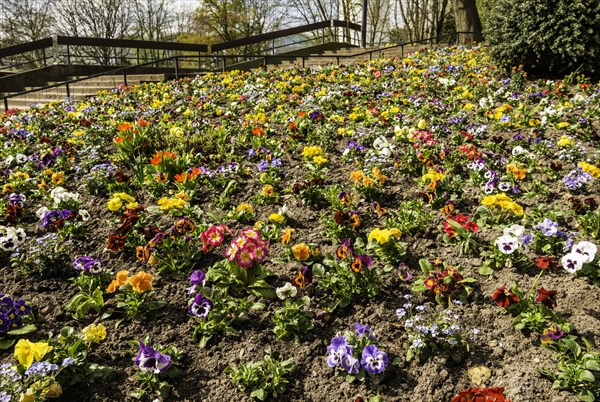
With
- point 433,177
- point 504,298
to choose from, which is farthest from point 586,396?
point 433,177

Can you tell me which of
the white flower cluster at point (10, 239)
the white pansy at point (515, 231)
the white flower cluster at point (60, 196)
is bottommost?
the white pansy at point (515, 231)

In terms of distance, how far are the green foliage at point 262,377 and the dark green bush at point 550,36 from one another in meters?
7.83

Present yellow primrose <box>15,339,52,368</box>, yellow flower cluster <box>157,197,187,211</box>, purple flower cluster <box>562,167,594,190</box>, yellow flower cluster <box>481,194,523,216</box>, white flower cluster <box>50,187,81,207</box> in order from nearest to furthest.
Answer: yellow primrose <box>15,339,52,368</box> < yellow flower cluster <box>481,194,523,216</box> < yellow flower cluster <box>157,197,187,211</box> < purple flower cluster <box>562,167,594,190</box> < white flower cluster <box>50,187,81,207</box>

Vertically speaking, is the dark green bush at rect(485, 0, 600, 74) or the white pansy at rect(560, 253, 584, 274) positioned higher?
the dark green bush at rect(485, 0, 600, 74)

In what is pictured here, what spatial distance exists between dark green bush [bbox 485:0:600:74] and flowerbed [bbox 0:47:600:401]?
1738mm

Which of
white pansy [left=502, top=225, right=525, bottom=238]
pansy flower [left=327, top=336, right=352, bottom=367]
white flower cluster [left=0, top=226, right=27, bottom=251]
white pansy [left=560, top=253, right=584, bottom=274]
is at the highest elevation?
white flower cluster [left=0, top=226, right=27, bottom=251]

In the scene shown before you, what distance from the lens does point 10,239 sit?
3.71 m

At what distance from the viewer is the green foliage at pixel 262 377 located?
99.7 inches

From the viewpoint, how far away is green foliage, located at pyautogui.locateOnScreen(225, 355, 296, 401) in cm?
253

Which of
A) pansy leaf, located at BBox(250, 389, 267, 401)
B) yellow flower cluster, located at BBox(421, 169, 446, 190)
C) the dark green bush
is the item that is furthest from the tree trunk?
pansy leaf, located at BBox(250, 389, 267, 401)

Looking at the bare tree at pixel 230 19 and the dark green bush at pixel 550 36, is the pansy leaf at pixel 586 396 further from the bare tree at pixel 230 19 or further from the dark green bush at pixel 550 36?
the bare tree at pixel 230 19

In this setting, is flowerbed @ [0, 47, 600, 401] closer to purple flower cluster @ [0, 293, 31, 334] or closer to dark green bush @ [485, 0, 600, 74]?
purple flower cluster @ [0, 293, 31, 334]

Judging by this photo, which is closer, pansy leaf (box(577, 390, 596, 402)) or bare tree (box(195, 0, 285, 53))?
pansy leaf (box(577, 390, 596, 402))

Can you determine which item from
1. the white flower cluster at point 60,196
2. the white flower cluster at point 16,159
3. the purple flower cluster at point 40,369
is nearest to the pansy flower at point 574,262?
the purple flower cluster at point 40,369
